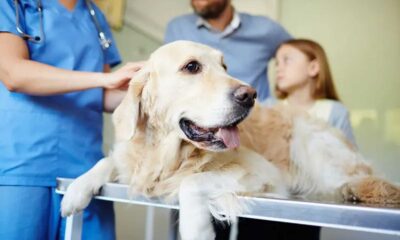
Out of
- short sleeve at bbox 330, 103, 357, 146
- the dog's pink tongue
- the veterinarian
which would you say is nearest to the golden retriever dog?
the dog's pink tongue

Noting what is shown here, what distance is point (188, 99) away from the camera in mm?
1009

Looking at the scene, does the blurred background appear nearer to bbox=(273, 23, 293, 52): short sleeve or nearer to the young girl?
bbox=(273, 23, 293, 52): short sleeve

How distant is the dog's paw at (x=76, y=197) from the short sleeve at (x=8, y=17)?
446 mm

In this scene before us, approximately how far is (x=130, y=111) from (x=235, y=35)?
1.12 meters

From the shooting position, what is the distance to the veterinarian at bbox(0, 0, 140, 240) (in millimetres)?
1043

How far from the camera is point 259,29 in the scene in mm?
2053

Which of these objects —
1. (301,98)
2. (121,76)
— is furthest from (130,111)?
(301,98)

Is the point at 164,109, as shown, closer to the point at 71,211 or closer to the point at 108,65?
the point at 71,211

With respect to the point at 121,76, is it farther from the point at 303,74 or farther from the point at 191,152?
the point at 303,74

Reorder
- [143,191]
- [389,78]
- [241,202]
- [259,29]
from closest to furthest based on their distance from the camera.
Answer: [241,202], [143,191], [259,29], [389,78]

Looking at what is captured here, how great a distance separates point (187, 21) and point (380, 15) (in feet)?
6.33

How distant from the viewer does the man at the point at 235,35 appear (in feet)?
6.54

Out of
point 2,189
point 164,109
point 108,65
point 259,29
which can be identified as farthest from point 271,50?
point 2,189

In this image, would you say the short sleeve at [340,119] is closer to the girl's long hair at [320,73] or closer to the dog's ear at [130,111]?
the girl's long hair at [320,73]
